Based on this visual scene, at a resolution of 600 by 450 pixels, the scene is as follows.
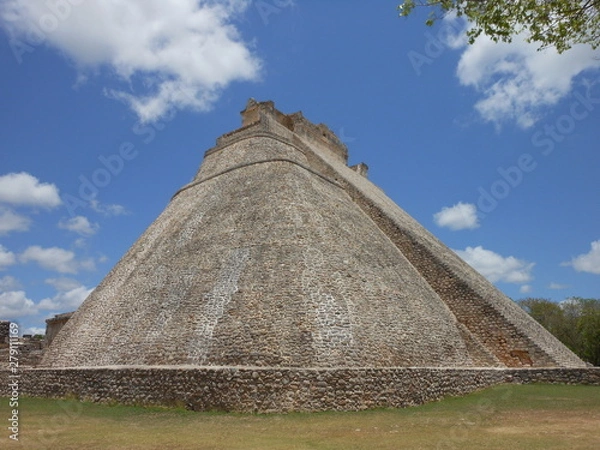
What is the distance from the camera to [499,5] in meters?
6.04

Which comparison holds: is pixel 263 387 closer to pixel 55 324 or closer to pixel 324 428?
pixel 324 428

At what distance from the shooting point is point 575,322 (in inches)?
1419

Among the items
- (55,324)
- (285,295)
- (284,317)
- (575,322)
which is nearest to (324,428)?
(284,317)

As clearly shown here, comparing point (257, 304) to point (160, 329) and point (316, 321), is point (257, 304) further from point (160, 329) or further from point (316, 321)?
point (160, 329)

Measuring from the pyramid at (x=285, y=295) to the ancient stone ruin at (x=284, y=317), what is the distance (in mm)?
38

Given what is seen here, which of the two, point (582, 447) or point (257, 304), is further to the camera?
point (257, 304)

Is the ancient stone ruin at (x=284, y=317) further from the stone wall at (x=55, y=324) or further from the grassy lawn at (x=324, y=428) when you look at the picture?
the stone wall at (x=55, y=324)

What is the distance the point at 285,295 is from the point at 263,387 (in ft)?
8.13

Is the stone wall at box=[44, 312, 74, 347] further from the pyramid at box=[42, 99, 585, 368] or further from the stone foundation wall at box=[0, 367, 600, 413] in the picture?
the stone foundation wall at box=[0, 367, 600, 413]

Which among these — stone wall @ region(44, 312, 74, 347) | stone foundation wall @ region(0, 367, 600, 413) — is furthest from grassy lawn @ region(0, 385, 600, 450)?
stone wall @ region(44, 312, 74, 347)

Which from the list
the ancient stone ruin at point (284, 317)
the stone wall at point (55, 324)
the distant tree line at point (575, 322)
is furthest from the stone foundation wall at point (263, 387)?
the distant tree line at point (575, 322)

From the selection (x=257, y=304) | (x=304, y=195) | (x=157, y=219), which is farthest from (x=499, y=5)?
(x=157, y=219)

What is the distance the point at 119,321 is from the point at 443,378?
27.2 feet

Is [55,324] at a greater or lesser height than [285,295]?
greater
